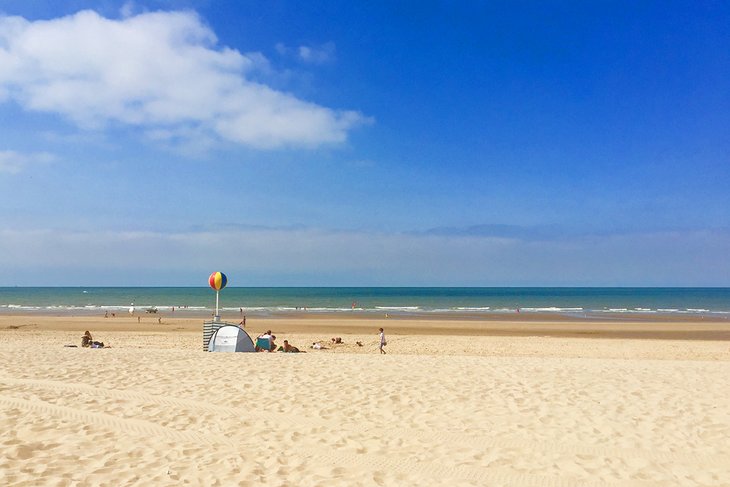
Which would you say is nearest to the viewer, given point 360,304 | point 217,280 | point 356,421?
point 356,421

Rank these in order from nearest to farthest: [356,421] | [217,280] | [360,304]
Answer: [356,421], [217,280], [360,304]

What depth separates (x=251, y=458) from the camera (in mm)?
5996

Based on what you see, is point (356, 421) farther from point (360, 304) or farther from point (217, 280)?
point (360, 304)

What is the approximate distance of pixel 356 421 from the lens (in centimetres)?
763

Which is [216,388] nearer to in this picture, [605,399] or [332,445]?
[332,445]

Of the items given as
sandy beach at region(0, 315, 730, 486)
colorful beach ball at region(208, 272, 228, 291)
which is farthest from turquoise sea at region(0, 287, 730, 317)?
sandy beach at region(0, 315, 730, 486)

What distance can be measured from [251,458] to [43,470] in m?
2.20

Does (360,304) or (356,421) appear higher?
(356,421)

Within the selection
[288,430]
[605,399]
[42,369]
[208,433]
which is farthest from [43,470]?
[605,399]

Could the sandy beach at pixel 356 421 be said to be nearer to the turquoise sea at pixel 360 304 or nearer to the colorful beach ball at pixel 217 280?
the colorful beach ball at pixel 217 280

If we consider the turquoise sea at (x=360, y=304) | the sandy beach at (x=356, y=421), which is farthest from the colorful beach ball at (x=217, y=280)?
the turquoise sea at (x=360, y=304)

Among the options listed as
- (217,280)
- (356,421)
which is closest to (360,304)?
(217,280)

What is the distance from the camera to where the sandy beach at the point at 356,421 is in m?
5.68

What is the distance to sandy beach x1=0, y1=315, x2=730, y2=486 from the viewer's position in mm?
5676
